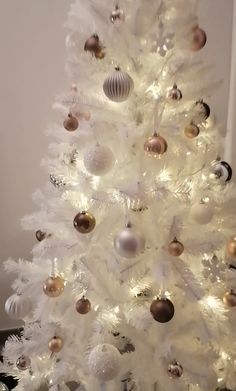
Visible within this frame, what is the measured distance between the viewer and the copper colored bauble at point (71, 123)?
3.72ft

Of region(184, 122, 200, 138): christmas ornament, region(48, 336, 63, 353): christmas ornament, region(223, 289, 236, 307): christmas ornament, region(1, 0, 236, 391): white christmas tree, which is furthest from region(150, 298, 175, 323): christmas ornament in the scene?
region(184, 122, 200, 138): christmas ornament

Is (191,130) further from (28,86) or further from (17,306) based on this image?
(28,86)

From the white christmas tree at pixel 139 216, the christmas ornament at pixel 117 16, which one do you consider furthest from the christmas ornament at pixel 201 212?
the christmas ornament at pixel 117 16

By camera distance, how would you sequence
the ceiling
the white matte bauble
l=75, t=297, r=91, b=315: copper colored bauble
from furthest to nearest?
the ceiling → the white matte bauble → l=75, t=297, r=91, b=315: copper colored bauble

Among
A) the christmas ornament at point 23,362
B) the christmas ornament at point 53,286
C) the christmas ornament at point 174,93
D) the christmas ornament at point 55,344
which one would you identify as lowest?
the christmas ornament at point 23,362

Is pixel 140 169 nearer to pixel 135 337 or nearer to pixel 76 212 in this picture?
pixel 76 212

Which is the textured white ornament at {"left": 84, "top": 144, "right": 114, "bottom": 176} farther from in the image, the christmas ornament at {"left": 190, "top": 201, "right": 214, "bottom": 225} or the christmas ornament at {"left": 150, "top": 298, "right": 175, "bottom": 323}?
the christmas ornament at {"left": 150, "top": 298, "right": 175, "bottom": 323}

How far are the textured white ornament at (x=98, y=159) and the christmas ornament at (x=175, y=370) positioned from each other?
524 mm

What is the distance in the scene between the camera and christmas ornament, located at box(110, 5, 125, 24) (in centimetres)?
101

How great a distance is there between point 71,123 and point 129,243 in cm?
39

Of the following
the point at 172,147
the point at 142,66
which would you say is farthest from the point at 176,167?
the point at 142,66

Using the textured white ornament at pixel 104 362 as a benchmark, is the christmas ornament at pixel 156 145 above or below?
above

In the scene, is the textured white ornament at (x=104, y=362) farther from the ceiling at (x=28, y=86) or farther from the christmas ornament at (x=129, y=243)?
the ceiling at (x=28, y=86)

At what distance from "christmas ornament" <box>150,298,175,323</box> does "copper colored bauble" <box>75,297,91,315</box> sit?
0.19 meters
